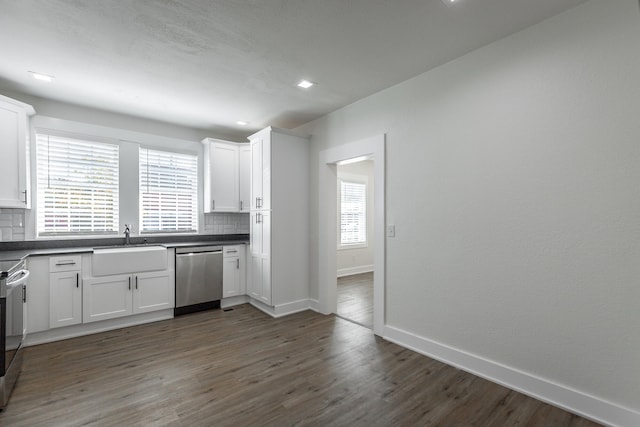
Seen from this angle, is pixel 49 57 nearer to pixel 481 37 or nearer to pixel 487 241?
pixel 481 37

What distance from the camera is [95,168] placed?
3.83 metres

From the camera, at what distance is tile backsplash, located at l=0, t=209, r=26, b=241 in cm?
324

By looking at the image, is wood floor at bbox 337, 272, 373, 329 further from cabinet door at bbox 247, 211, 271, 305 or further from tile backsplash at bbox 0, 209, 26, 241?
tile backsplash at bbox 0, 209, 26, 241

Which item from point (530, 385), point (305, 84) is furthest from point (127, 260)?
point (530, 385)

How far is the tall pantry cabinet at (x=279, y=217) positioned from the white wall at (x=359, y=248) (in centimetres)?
220

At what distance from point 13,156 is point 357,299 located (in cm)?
455

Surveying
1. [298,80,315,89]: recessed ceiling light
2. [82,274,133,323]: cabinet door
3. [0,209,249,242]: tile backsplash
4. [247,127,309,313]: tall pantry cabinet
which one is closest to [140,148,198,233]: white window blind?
[0,209,249,242]: tile backsplash

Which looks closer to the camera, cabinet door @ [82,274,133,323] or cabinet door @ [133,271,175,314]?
cabinet door @ [82,274,133,323]

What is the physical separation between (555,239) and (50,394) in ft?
12.7

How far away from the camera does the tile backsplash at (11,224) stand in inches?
127

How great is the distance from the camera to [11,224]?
3.29m

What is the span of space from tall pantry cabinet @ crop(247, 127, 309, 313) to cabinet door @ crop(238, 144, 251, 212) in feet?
1.63

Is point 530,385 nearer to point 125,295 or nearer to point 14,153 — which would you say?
point 125,295

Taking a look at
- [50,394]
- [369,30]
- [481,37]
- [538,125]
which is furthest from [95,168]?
[538,125]
